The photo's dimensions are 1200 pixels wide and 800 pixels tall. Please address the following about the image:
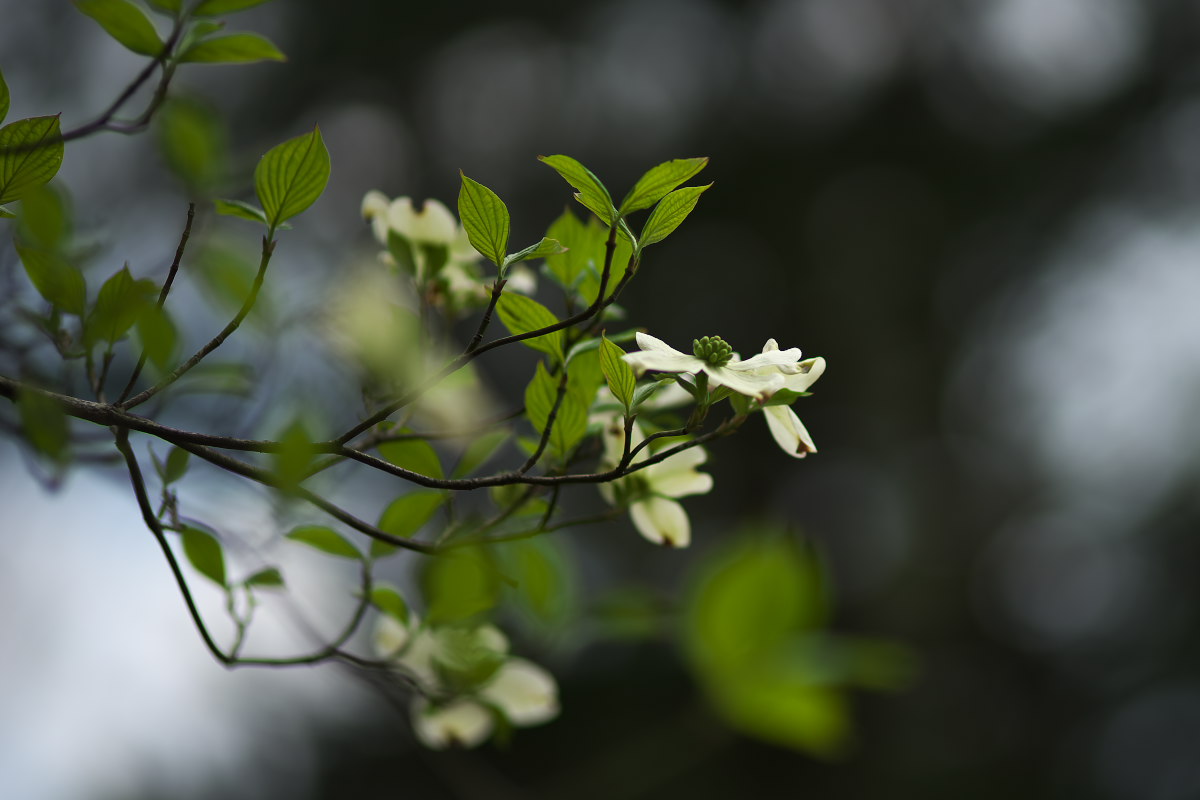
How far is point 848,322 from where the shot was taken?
264 cm

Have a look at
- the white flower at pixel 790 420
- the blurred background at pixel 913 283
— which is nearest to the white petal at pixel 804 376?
the white flower at pixel 790 420

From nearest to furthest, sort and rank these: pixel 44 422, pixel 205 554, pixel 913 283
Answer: pixel 44 422, pixel 205 554, pixel 913 283

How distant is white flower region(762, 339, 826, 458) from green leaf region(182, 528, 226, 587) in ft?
0.56

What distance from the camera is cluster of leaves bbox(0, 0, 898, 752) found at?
0.19 meters

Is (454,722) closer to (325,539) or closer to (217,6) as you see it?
(325,539)

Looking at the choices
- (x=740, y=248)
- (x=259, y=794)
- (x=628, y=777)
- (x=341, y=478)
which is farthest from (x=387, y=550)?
(x=740, y=248)

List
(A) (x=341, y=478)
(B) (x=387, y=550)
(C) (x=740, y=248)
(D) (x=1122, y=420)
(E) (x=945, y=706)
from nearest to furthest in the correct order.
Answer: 1. (B) (x=387, y=550)
2. (A) (x=341, y=478)
3. (E) (x=945, y=706)
4. (D) (x=1122, y=420)
5. (C) (x=740, y=248)

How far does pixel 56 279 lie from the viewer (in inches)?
8.9

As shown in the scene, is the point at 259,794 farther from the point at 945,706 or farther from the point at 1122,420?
the point at 1122,420

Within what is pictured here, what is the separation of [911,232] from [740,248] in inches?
20.3

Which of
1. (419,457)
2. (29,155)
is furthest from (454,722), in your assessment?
(29,155)

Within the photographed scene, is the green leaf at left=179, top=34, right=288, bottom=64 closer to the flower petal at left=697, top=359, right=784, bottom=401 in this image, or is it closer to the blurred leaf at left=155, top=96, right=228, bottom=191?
the blurred leaf at left=155, top=96, right=228, bottom=191

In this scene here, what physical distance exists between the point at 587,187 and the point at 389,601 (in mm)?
169

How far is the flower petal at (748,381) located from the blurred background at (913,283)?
5.98 ft
